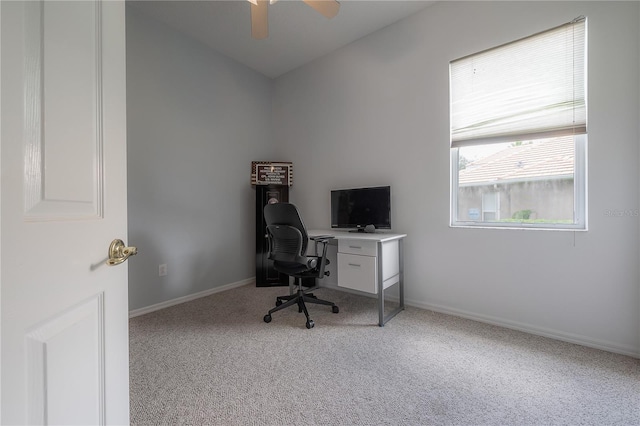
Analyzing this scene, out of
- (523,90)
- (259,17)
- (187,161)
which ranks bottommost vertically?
(187,161)

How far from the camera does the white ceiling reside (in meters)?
2.53

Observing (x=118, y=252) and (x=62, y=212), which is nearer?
(x=62, y=212)

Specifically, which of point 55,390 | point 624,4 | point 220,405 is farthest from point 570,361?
A: point 55,390

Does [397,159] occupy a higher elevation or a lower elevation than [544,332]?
higher

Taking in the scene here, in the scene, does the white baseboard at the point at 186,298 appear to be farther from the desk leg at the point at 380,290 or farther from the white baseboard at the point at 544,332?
the white baseboard at the point at 544,332

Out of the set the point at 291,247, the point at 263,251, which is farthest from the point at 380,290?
the point at 263,251

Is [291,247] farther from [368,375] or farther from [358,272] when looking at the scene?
[368,375]

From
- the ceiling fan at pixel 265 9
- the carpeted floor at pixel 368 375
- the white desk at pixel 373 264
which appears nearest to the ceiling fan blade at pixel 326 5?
A: the ceiling fan at pixel 265 9

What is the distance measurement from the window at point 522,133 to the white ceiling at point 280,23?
0.97 metres

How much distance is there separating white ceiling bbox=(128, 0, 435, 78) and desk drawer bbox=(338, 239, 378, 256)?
88.8 inches

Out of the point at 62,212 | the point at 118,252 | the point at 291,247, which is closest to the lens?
the point at 62,212

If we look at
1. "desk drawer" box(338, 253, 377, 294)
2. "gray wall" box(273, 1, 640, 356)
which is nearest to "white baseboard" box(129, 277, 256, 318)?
"gray wall" box(273, 1, 640, 356)

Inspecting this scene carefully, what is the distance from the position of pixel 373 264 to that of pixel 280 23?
2.62m

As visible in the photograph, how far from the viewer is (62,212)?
1.85 feet
